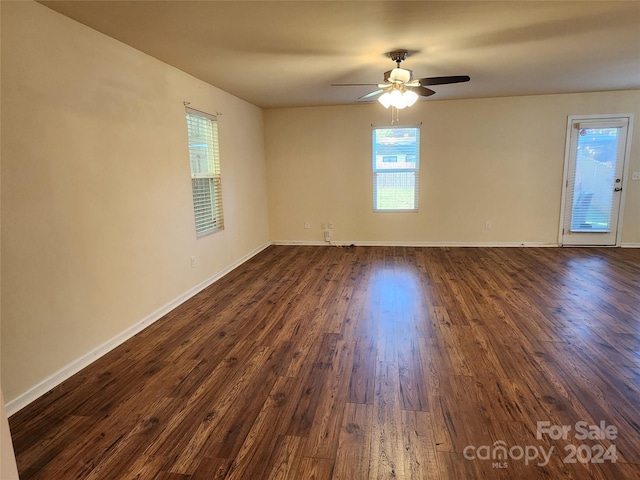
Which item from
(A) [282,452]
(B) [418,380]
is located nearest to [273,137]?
(B) [418,380]

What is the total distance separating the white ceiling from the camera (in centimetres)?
248

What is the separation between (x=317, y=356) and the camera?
2.77 m

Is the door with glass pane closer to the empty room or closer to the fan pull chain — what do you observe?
the empty room

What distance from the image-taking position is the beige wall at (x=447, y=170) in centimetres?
585

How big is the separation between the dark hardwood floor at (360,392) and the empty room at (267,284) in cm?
2

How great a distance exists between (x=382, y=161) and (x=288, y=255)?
2249 mm

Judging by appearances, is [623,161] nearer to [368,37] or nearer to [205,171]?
[368,37]

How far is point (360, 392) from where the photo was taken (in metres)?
2.31

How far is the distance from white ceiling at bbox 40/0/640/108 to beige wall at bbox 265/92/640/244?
1198mm

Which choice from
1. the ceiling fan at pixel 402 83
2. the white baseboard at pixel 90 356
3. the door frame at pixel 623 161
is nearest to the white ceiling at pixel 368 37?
the ceiling fan at pixel 402 83

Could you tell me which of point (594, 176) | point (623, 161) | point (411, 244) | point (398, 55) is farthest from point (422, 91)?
point (623, 161)

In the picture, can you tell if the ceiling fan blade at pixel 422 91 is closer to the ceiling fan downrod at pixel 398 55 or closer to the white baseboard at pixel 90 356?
the ceiling fan downrod at pixel 398 55

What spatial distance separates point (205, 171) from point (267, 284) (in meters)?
1.57

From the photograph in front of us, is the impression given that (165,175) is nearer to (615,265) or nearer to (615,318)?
(615,318)
